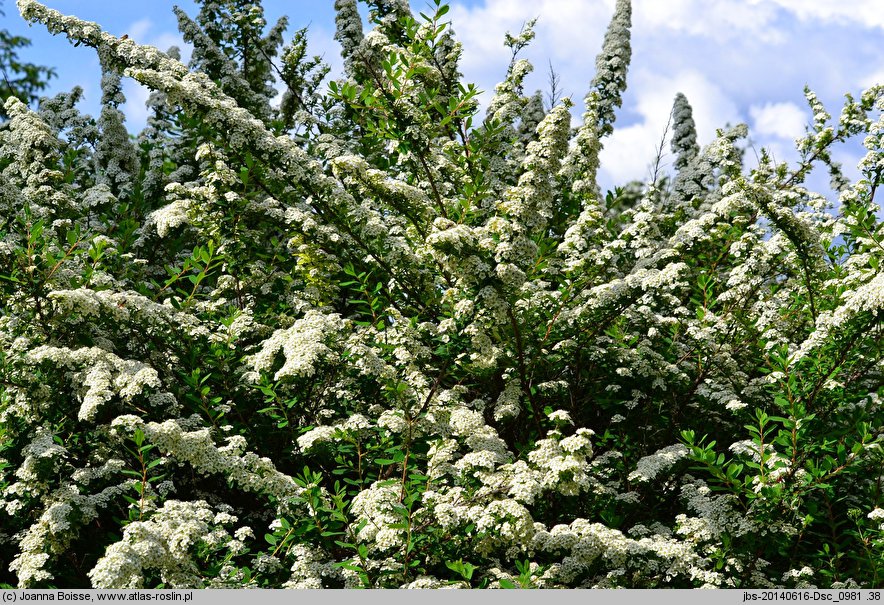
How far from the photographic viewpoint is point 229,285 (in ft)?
20.6

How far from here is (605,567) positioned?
4617mm

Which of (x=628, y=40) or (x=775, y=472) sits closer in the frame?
(x=775, y=472)

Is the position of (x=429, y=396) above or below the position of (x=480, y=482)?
above

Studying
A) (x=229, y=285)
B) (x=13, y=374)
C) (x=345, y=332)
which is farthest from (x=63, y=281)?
(x=345, y=332)

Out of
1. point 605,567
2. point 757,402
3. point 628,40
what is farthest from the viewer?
point 628,40

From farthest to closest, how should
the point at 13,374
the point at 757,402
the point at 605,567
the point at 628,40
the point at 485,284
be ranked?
1. the point at 628,40
2. the point at 757,402
3. the point at 13,374
4. the point at 485,284
5. the point at 605,567

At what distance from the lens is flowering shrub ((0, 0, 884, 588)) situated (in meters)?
4.47

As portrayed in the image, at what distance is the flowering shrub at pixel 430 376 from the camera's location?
4.47 metres

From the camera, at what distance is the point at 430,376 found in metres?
5.57

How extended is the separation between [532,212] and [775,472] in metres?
1.98

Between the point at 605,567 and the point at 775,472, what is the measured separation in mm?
1057

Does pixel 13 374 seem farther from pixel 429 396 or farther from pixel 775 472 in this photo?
pixel 775 472

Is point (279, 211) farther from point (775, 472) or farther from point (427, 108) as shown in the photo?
point (775, 472)

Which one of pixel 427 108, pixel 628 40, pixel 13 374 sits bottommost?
pixel 13 374
